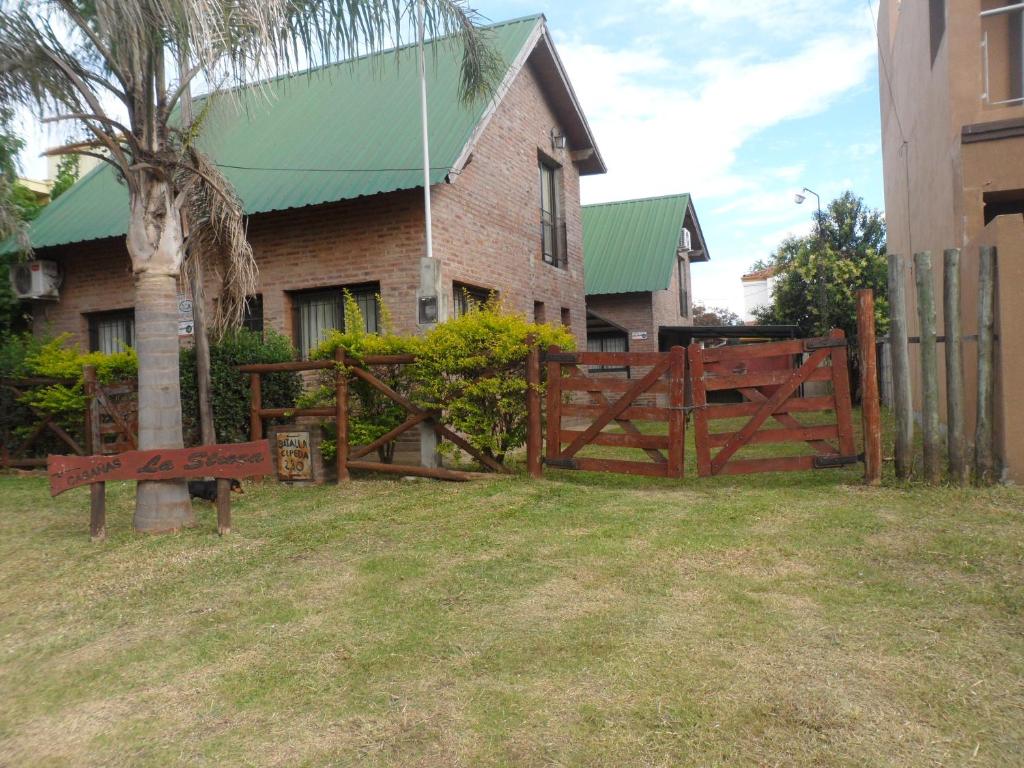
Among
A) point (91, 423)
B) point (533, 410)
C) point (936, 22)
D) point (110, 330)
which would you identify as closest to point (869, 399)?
point (533, 410)

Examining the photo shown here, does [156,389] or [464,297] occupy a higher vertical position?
[464,297]

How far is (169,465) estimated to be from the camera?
6559 millimetres

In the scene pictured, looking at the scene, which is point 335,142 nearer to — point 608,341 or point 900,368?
point 900,368

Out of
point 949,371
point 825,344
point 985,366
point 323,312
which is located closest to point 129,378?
point 323,312

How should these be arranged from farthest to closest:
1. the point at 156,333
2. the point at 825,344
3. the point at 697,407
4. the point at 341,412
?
the point at 341,412
the point at 697,407
the point at 825,344
the point at 156,333

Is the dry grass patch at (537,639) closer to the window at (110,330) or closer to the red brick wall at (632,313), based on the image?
the window at (110,330)

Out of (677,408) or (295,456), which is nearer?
(677,408)

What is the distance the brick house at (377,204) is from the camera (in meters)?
11.6

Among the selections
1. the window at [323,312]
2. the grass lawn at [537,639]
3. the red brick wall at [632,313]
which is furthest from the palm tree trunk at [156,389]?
the red brick wall at [632,313]

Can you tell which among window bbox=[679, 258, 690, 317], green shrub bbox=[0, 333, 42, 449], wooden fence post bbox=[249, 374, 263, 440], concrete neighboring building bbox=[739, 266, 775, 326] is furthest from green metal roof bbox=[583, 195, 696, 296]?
concrete neighboring building bbox=[739, 266, 775, 326]

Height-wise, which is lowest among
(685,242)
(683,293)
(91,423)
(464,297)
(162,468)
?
(162,468)

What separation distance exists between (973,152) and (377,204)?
25.4ft

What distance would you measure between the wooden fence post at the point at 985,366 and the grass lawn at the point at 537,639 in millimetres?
391

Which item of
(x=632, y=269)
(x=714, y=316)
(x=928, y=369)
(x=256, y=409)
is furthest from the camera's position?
(x=714, y=316)
